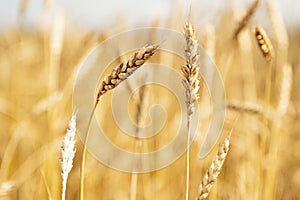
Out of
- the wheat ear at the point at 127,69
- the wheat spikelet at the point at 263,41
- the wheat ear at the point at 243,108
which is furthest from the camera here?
the wheat ear at the point at 243,108

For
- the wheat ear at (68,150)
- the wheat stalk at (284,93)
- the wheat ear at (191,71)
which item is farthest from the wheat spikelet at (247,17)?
the wheat ear at (68,150)

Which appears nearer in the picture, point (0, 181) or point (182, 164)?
point (0, 181)

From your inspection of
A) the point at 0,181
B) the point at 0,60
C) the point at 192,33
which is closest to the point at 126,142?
the point at 0,181

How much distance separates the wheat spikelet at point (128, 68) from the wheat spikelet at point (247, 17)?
43 centimetres

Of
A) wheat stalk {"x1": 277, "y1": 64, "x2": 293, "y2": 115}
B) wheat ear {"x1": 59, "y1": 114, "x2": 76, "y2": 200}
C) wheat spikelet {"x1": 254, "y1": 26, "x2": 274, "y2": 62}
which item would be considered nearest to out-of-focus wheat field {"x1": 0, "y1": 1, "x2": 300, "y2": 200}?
wheat stalk {"x1": 277, "y1": 64, "x2": 293, "y2": 115}

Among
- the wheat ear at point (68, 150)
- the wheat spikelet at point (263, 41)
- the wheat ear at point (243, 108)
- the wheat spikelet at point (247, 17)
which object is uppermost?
the wheat spikelet at point (247, 17)

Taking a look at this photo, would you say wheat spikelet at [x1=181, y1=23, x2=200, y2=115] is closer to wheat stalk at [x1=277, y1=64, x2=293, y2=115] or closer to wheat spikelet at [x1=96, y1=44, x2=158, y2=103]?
wheat spikelet at [x1=96, y1=44, x2=158, y2=103]

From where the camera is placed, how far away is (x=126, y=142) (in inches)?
57.5

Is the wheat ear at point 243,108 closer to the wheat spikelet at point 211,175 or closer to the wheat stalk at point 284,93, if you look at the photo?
the wheat stalk at point 284,93

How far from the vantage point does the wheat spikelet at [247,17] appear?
0.83 m

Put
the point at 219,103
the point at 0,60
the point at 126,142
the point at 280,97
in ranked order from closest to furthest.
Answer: the point at 280,97 → the point at 219,103 → the point at 126,142 → the point at 0,60

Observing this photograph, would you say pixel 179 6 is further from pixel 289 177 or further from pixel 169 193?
pixel 289 177

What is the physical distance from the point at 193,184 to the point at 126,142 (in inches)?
11.7

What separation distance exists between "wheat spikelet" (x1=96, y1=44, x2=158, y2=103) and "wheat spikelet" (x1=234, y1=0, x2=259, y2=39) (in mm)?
433
